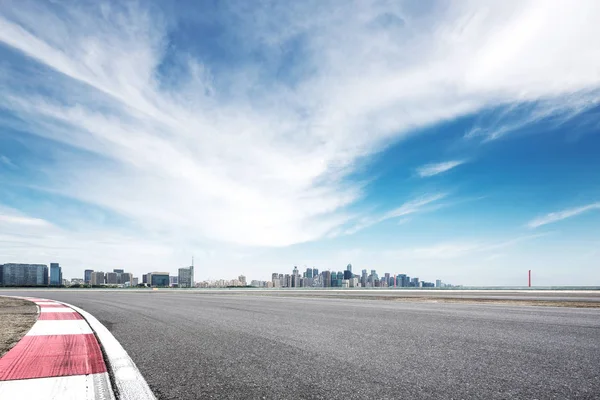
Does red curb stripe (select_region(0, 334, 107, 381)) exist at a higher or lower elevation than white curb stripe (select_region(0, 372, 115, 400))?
lower

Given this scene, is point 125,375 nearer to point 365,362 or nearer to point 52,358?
point 52,358

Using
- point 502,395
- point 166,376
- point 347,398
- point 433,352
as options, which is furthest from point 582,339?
point 166,376

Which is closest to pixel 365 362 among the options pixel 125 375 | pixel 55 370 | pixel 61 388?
pixel 125 375

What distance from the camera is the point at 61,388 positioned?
11.0ft

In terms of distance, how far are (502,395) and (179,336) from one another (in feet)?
17.0

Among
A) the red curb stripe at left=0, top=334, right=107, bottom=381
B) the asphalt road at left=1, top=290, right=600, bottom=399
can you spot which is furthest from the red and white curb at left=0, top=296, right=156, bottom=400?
the asphalt road at left=1, top=290, right=600, bottom=399

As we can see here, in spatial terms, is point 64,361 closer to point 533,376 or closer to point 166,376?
point 166,376

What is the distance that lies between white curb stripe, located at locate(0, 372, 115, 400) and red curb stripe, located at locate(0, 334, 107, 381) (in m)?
0.20

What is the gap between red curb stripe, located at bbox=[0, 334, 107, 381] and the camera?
3.92m

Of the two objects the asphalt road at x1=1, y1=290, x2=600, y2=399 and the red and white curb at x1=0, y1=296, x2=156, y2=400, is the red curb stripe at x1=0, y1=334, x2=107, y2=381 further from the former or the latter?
the asphalt road at x1=1, y1=290, x2=600, y2=399

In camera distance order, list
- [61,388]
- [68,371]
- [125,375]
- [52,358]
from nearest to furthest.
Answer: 1. [61,388]
2. [125,375]
3. [68,371]
4. [52,358]

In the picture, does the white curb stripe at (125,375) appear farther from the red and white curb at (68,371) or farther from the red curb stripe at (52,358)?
the red curb stripe at (52,358)

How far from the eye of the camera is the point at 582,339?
659cm

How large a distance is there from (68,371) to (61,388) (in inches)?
26.9
